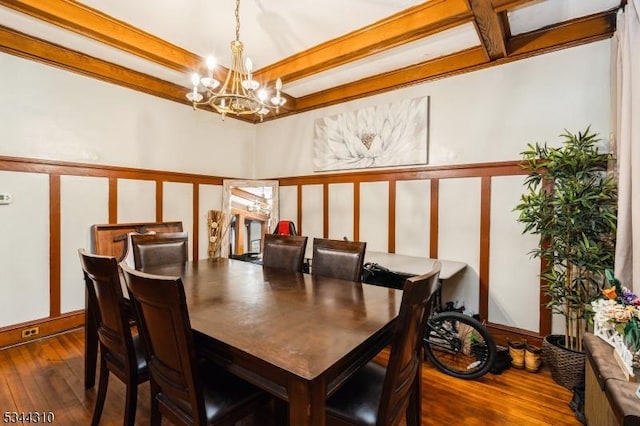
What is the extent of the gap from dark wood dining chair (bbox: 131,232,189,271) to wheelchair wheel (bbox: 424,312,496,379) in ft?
7.42

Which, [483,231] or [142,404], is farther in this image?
[483,231]

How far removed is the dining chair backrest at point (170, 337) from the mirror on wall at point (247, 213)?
342 cm

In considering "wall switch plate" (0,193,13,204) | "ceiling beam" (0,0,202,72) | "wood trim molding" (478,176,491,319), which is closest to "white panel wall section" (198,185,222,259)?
"ceiling beam" (0,0,202,72)

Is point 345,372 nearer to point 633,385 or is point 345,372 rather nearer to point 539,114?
point 633,385

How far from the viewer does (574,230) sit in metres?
2.25

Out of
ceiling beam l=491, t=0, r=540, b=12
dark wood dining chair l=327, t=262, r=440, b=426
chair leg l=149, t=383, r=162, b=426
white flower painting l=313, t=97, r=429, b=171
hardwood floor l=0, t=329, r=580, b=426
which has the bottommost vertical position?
hardwood floor l=0, t=329, r=580, b=426

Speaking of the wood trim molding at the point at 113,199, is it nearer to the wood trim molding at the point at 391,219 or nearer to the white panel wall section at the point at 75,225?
the white panel wall section at the point at 75,225

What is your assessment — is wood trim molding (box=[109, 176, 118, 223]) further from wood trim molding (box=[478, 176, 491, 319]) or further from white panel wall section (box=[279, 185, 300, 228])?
wood trim molding (box=[478, 176, 491, 319])

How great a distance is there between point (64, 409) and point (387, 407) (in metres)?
2.14

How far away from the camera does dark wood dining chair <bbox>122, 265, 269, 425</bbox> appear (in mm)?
1210

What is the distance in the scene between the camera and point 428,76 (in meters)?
3.43

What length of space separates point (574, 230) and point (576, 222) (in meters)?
0.07

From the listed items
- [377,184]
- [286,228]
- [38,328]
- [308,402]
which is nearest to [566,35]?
[377,184]

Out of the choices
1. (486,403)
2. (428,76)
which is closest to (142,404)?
(486,403)
